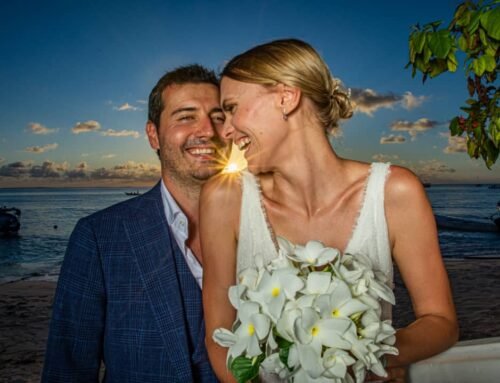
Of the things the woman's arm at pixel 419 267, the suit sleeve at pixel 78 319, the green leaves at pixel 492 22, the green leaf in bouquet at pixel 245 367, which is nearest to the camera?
the green leaf in bouquet at pixel 245 367

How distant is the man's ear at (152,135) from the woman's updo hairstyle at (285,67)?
1384 mm

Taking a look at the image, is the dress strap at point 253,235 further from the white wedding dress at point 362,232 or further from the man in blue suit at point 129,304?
the man in blue suit at point 129,304

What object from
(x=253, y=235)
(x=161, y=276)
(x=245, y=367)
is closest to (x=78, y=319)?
(x=161, y=276)

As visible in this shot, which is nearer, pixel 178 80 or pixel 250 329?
pixel 250 329

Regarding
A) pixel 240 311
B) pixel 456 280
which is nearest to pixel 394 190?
pixel 240 311

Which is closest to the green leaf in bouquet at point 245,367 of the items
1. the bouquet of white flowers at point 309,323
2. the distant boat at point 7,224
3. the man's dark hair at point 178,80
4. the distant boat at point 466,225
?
the bouquet of white flowers at point 309,323

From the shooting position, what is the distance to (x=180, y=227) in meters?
2.78

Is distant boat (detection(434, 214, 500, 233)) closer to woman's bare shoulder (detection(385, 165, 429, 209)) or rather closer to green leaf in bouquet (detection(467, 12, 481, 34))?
woman's bare shoulder (detection(385, 165, 429, 209))

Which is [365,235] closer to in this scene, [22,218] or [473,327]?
[473,327]

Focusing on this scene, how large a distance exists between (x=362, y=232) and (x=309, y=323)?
Result: 107 cm

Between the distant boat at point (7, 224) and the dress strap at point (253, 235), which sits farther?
the distant boat at point (7, 224)

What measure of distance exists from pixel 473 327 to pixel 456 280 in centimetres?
450

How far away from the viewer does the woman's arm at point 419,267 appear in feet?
5.96

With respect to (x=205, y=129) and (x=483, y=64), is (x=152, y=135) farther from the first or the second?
(x=483, y=64)
